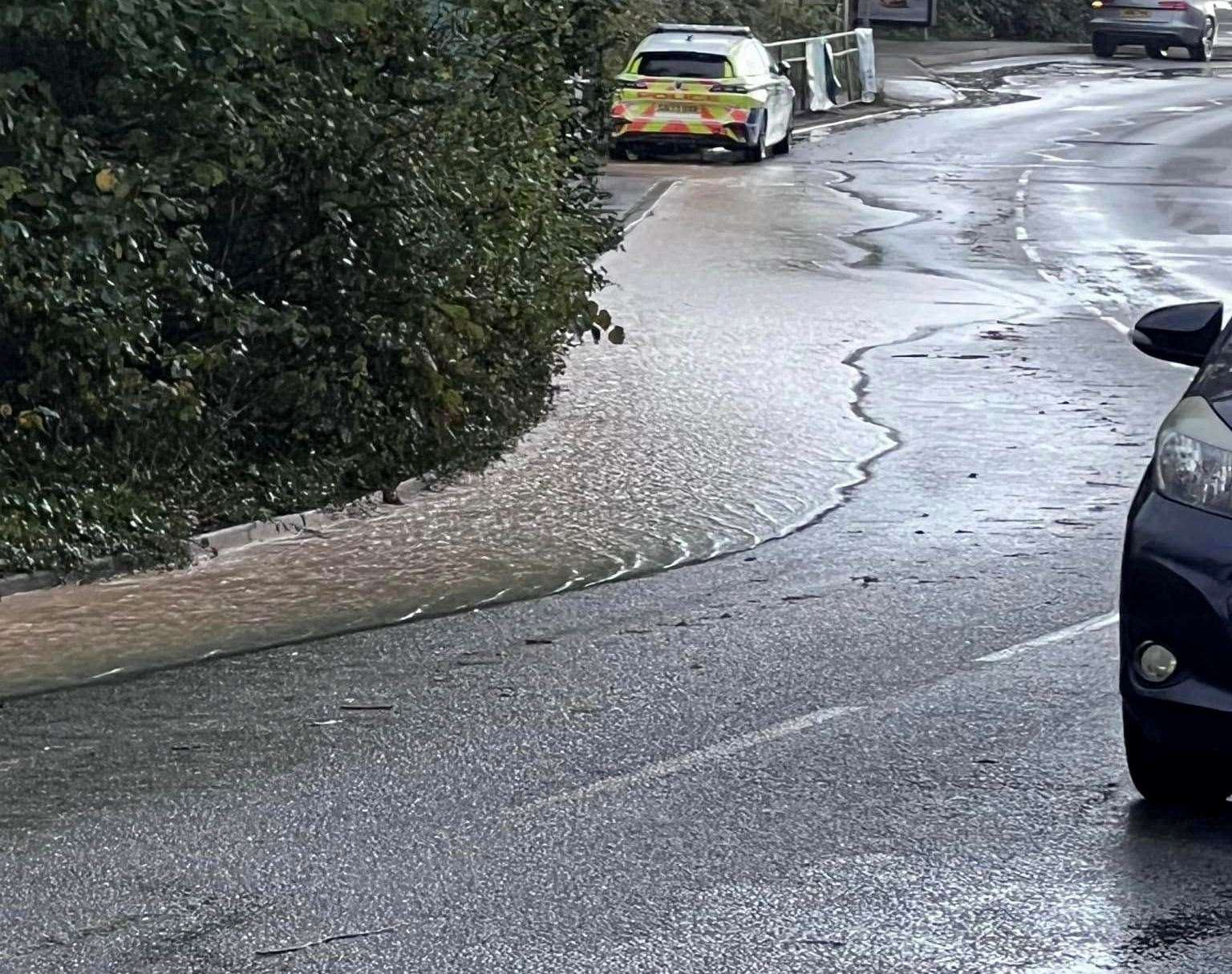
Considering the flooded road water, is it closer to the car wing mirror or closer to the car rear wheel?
the car wing mirror

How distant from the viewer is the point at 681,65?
1193 inches

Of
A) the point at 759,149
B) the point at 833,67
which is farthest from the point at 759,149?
the point at 833,67

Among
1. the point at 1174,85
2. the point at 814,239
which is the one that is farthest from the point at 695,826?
the point at 1174,85

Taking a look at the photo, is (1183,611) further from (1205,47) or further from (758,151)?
(1205,47)

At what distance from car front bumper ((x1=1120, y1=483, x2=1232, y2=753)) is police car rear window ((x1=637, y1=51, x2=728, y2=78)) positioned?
24616 mm

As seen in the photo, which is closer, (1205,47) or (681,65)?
(681,65)

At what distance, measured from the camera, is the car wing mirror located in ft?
23.4

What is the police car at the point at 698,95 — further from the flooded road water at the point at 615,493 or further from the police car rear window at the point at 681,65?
the flooded road water at the point at 615,493

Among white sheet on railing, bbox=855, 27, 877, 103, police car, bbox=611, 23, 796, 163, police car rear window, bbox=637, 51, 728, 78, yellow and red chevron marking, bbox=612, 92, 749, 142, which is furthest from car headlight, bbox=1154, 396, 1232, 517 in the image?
white sheet on railing, bbox=855, 27, 877, 103

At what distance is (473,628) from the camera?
8.47 m

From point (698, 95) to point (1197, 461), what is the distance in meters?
24.2

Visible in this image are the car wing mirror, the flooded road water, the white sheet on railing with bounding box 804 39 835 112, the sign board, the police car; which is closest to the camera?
the car wing mirror

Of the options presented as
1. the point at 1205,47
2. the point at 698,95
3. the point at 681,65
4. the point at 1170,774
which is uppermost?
the point at 1170,774

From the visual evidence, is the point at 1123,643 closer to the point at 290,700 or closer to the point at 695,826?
the point at 695,826
